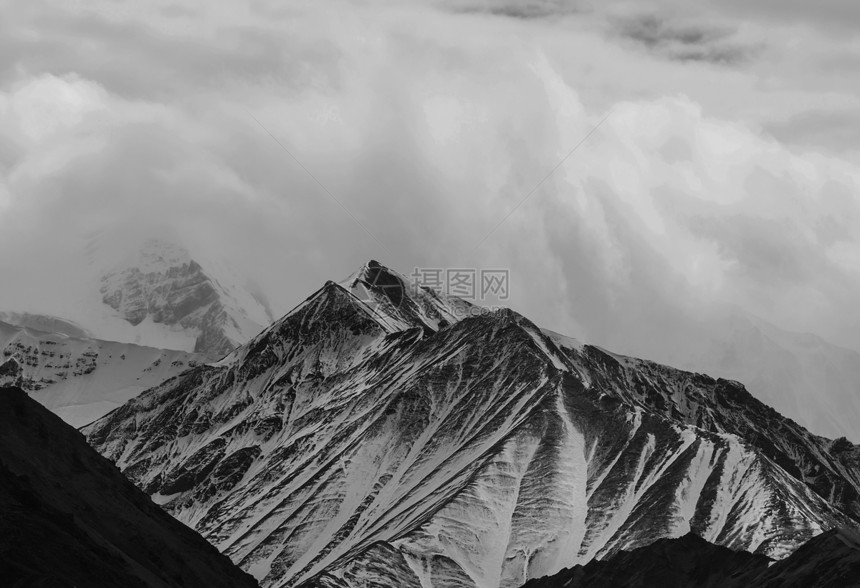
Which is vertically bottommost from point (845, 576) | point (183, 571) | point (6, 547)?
point (6, 547)

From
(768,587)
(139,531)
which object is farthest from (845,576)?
(139,531)

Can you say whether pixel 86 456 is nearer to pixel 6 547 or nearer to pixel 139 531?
pixel 139 531

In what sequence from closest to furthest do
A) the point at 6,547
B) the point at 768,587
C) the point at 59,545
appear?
the point at 6,547
the point at 59,545
the point at 768,587

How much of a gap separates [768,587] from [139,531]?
7407cm

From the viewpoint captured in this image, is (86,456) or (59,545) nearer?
(59,545)

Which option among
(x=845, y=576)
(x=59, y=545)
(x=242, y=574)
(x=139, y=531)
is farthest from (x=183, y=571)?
(x=845, y=576)

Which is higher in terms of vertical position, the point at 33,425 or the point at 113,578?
the point at 33,425

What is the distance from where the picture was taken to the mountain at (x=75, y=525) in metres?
126

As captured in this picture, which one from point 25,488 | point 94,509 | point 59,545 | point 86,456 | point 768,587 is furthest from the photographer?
point 768,587

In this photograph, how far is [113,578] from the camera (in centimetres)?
13238

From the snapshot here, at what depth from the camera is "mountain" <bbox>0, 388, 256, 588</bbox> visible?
12562 centimetres

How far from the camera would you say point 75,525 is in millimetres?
138750

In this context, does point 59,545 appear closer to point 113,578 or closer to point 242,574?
point 113,578

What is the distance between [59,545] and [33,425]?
36.3 m
